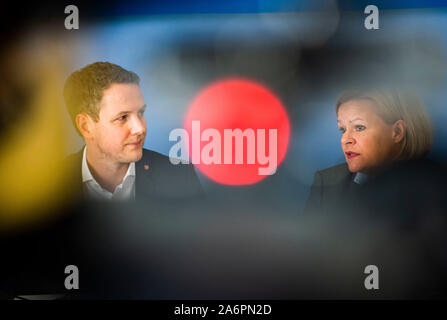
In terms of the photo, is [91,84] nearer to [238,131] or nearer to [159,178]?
[159,178]

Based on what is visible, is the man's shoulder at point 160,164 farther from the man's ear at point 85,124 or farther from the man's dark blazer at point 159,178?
the man's ear at point 85,124

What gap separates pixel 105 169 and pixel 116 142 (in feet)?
0.51

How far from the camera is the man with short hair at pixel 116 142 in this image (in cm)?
220

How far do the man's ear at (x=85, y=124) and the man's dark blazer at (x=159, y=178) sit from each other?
0.09 metres

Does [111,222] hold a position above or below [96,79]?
below

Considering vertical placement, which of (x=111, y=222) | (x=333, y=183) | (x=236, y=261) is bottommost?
(x=236, y=261)

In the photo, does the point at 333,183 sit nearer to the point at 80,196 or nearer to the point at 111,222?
the point at 111,222

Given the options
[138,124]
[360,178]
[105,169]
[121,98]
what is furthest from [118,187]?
[360,178]

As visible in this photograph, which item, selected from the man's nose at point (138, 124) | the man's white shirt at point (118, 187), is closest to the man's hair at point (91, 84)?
the man's nose at point (138, 124)

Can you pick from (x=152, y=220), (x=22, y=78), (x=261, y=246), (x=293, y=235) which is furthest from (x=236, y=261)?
(x=22, y=78)

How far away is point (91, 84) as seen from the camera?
86.9 inches
